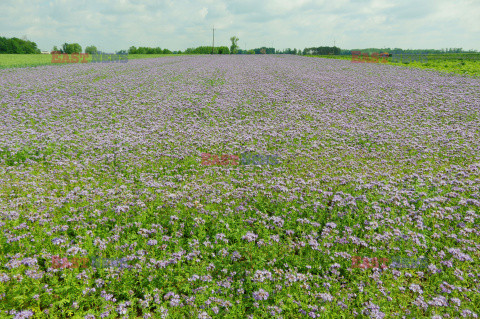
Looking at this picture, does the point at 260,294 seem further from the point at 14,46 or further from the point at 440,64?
the point at 14,46

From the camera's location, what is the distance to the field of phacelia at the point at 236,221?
178 inches

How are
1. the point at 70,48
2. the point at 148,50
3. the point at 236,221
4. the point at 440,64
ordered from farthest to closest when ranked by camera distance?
the point at 70,48 < the point at 148,50 < the point at 440,64 < the point at 236,221

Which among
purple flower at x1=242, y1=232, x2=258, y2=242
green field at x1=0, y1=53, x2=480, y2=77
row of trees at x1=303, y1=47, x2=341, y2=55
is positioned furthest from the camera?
row of trees at x1=303, y1=47, x2=341, y2=55

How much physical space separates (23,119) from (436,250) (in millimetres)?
17595

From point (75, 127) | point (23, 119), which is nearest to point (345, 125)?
point (75, 127)

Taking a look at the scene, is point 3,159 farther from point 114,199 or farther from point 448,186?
point 448,186

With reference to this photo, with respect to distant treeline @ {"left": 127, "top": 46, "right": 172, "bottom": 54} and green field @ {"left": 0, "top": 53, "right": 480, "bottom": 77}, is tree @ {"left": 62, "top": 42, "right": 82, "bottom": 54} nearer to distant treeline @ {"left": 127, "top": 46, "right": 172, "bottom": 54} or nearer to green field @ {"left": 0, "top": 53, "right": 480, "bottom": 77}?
distant treeline @ {"left": 127, "top": 46, "right": 172, "bottom": 54}

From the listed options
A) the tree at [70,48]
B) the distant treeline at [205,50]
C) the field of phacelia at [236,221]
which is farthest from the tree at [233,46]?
the field of phacelia at [236,221]

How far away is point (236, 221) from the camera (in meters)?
6.48

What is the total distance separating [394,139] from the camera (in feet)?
39.7

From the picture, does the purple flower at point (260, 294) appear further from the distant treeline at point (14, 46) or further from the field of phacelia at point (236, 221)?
the distant treeline at point (14, 46)

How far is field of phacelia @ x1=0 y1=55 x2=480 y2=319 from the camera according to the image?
4.52 meters

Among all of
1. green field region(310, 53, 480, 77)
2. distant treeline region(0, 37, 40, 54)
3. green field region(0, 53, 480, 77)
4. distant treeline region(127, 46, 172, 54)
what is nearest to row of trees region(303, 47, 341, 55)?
green field region(0, 53, 480, 77)

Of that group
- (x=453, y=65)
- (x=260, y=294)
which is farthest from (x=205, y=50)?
(x=260, y=294)
